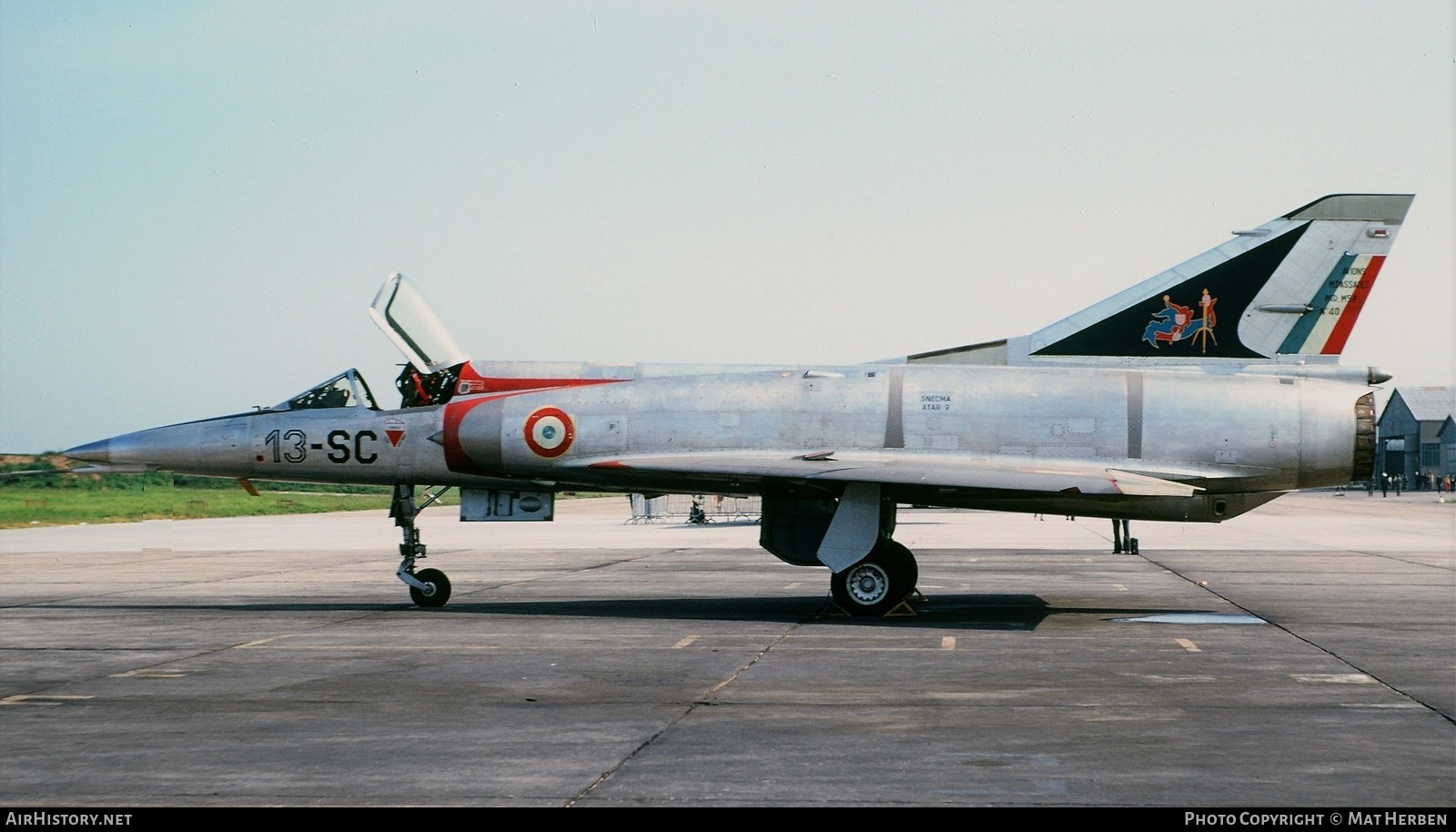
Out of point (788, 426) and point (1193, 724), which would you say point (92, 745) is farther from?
point (788, 426)

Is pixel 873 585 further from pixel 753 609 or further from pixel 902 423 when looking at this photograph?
pixel 902 423

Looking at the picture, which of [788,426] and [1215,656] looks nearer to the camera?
[1215,656]

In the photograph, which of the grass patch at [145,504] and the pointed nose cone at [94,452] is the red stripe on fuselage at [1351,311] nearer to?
the pointed nose cone at [94,452]

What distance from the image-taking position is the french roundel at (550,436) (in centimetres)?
1753

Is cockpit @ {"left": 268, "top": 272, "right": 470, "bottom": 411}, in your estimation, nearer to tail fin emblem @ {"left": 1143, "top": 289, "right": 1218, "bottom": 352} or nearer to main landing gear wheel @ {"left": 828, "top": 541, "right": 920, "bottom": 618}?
main landing gear wheel @ {"left": 828, "top": 541, "right": 920, "bottom": 618}

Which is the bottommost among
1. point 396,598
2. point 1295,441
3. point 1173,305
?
A: point 396,598

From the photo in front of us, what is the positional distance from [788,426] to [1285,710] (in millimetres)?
8339

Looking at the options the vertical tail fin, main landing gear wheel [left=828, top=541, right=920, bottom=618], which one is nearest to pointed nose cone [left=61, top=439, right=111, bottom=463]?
main landing gear wheel [left=828, top=541, right=920, bottom=618]

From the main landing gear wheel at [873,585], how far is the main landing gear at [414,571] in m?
5.33

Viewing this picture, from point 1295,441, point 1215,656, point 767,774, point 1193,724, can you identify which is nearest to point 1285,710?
point 1193,724

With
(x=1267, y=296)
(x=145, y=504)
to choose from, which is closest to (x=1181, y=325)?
(x=1267, y=296)

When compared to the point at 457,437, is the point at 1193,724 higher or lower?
lower

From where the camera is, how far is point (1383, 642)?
1405 cm

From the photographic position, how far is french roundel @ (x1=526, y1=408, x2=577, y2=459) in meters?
17.5
